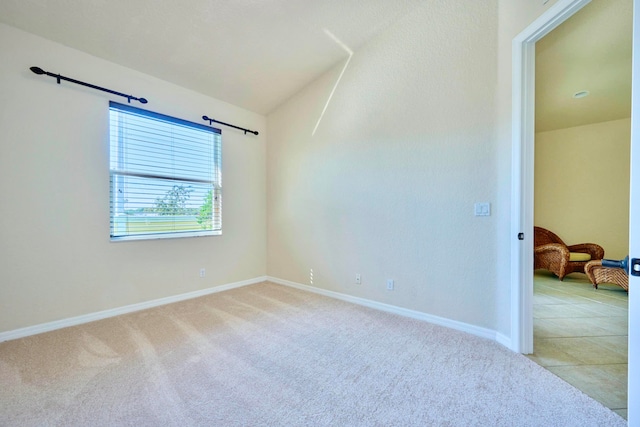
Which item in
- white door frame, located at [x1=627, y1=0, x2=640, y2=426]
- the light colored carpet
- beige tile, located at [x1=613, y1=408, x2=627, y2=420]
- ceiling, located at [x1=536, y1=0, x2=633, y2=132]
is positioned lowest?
the light colored carpet

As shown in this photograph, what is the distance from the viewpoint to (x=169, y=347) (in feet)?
7.46

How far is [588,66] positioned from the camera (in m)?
3.12

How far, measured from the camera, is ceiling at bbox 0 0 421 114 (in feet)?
7.73

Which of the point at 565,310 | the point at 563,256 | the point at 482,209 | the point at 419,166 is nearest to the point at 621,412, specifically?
the point at 482,209

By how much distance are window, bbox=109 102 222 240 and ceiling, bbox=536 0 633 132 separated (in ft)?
13.2

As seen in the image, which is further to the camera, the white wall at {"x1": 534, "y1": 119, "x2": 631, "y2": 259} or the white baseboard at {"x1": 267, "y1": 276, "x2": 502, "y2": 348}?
the white wall at {"x1": 534, "y1": 119, "x2": 631, "y2": 259}

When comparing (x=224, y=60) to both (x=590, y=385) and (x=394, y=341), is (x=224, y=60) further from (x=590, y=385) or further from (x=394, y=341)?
(x=590, y=385)

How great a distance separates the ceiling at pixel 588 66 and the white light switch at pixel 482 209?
1.77 meters

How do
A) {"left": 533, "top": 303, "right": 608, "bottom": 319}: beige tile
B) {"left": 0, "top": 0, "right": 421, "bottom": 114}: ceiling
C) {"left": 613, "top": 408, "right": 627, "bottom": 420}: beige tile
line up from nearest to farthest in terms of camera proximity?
1. {"left": 613, "top": 408, "right": 627, "bottom": 420}: beige tile
2. {"left": 0, "top": 0, "right": 421, "bottom": 114}: ceiling
3. {"left": 533, "top": 303, "right": 608, "bottom": 319}: beige tile

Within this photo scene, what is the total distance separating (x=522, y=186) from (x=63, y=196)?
402 centimetres

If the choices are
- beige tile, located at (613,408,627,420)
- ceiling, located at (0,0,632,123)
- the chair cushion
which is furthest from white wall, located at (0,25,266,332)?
the chair cushion

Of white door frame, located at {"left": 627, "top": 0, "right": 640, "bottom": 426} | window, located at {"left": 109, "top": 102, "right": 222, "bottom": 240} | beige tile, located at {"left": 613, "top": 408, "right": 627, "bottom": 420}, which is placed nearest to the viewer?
white door frame, located at {"left": 627, "top": 0, "right": 640, "bottom": 426}

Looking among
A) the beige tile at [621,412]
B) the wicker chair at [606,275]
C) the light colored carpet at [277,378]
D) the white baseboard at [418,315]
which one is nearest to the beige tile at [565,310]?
the wicker chair at [606,275]

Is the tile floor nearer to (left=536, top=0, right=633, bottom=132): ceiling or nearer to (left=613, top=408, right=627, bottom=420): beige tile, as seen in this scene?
(left=613, top=408, right=627, bottom=420): beige tile
